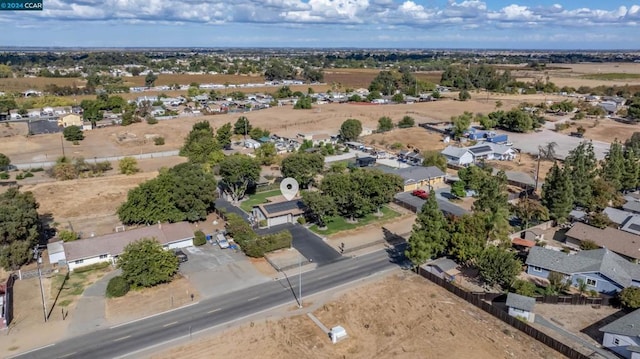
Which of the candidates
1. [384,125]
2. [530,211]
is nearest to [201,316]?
[530,211]

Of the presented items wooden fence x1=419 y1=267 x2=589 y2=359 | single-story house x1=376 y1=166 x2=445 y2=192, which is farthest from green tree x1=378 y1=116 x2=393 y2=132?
wooden fence x1=419 y1=267 x2=589 y2=359

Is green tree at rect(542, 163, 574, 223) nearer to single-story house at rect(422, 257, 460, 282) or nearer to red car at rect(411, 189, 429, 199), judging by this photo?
red car at rect(411, 189, 429, 199)

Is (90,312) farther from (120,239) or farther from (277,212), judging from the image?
(277,212)

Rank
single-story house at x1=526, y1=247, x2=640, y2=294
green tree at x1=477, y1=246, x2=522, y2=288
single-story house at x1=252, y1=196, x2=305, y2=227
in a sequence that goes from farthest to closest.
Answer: single-story house at x1=252, y1=196, x2=305, y2=227, single-story house at x1=526, y1=247, x2=640, y2=294, green tree at x1=477, y1=246, x2=522, y2=288

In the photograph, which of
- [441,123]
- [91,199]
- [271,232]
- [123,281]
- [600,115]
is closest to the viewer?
[123,281]

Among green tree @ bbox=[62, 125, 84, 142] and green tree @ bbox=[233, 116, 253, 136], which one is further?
green tree @ bbox=[233, 116, 253, 136]

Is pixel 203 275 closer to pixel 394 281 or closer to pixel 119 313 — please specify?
pixel 119 313

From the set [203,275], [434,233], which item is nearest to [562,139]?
[434,233]
